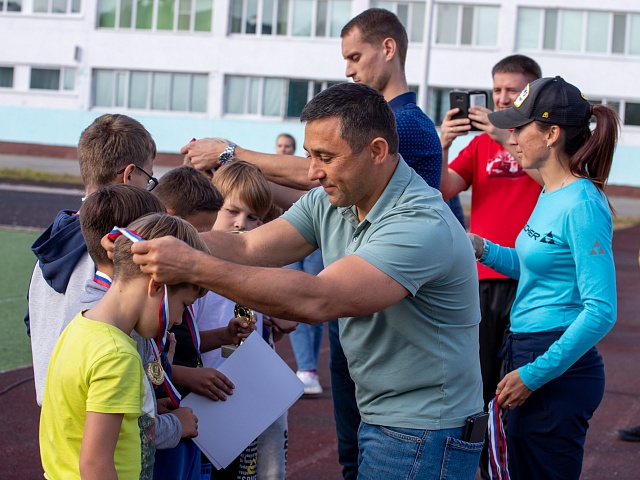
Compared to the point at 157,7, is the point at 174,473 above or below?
below

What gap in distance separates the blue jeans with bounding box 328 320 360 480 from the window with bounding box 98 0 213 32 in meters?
37.0

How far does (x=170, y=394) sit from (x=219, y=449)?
0.41m

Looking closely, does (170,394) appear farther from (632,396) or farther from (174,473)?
(632,396)

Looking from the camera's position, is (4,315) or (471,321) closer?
(471,321)

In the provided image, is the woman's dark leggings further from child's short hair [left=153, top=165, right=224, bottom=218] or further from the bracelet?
child's short hair [left=153, top=165, right=224, bottom=218]

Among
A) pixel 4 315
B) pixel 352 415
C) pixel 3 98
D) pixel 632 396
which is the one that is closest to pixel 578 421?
pixel 352 415

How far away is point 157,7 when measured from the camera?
40188 millimetres

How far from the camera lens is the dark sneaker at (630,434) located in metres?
6.63

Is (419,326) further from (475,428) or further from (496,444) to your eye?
(496,444)

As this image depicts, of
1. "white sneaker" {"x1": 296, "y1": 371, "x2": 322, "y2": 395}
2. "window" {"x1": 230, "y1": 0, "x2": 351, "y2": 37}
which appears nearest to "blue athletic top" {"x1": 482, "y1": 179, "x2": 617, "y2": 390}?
"white sneaker" {"x1": 296, "y1": 371, "x2": 322, "y2": 395}

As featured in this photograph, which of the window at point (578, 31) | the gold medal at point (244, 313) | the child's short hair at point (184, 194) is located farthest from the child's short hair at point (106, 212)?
the window at point (578, 31)

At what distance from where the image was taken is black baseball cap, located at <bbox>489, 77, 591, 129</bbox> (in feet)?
12.5

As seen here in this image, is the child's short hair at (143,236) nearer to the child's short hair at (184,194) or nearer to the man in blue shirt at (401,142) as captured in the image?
the child's short hair at (184,194)

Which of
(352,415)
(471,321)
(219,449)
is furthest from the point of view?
(352,415)
